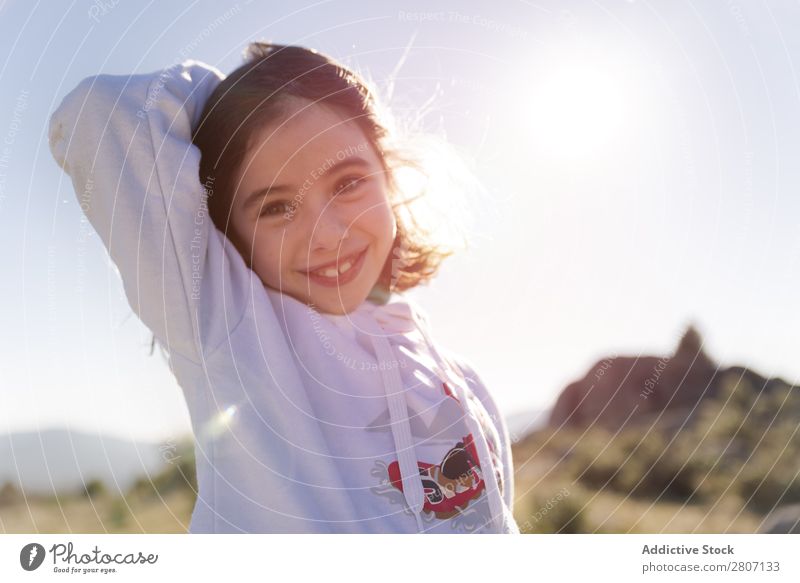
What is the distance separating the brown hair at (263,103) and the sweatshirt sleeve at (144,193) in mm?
72

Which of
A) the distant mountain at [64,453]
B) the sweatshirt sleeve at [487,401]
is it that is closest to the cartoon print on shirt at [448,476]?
the sweatshirt sleeve at [487,401]

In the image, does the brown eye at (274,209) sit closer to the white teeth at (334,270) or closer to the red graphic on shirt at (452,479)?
the white teeth at (334,270)

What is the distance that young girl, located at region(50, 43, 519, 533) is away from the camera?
2.66 feet

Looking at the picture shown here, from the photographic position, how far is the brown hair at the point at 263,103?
0.90 metres

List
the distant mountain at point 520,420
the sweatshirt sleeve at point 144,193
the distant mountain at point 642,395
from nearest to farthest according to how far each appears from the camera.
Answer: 1. the sweatshirt sleeve at point 144,193
2. the distant mountain at point 520,420
3. the distant mountain at point 642,395

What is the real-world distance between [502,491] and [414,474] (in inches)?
6.6

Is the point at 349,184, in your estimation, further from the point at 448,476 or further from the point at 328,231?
the point at 448,476

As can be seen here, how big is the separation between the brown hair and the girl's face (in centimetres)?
2

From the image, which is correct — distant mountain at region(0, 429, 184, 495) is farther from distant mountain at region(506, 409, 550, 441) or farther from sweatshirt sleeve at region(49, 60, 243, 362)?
distant mountain at region(506, 409, 550, 441)

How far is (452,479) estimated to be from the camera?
92 cm

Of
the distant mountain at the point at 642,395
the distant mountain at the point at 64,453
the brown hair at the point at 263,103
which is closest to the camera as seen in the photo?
the brown hair at the point at 263,103
